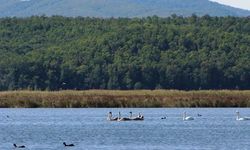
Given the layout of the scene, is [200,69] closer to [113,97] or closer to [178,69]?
[178,69]

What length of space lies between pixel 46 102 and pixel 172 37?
174ft

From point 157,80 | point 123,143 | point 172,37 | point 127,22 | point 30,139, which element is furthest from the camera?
point 127,22

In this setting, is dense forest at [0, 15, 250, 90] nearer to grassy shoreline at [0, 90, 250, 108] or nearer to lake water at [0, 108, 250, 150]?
grassy shoreline at [0, 90, 250, 108]

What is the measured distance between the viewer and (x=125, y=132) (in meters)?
49.0

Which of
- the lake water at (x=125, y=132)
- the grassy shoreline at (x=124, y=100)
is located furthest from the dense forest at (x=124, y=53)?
the lake water at (x=125, y=132)

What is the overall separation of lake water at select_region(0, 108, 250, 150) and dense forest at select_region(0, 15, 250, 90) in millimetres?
34909

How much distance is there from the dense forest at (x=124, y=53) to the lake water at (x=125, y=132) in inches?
1374

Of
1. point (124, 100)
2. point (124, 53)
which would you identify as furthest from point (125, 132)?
point (124, 53)

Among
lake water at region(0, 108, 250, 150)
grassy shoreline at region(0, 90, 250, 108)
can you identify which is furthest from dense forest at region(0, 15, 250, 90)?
lake water at region(0, 108, 250, 150)

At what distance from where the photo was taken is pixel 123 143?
42500mm

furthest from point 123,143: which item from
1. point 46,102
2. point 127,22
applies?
point 127,22

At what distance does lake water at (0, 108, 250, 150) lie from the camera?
4131cm

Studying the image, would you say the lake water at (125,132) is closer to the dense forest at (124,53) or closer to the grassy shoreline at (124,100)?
the grassy shoreline at (124,100)

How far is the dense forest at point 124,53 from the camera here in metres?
102
